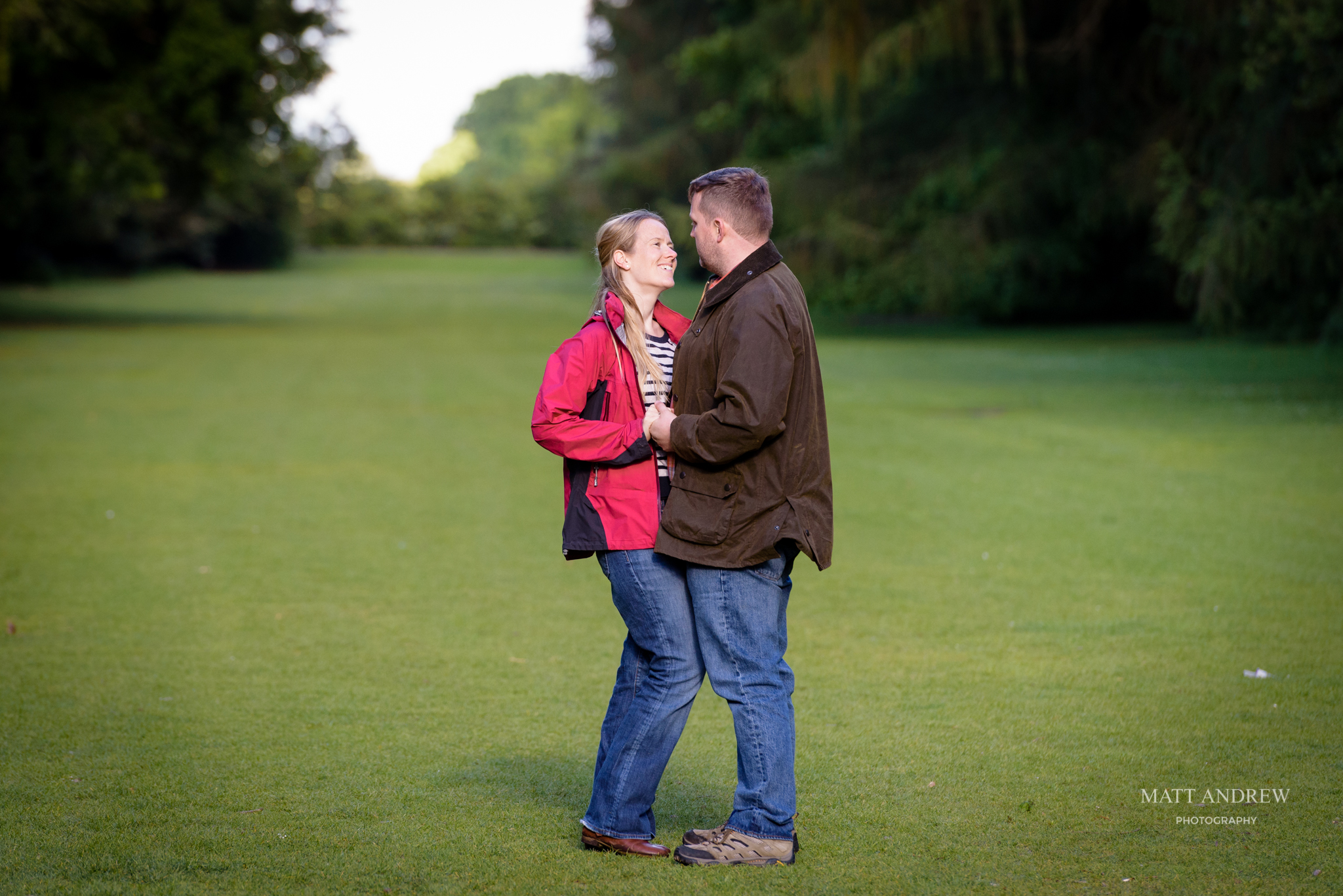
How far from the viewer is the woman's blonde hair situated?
381 centimetres

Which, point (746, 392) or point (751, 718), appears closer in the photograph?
point (746, 392)

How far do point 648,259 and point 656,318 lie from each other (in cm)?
28

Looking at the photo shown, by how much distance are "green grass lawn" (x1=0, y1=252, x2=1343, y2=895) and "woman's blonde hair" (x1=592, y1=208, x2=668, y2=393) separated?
148cm

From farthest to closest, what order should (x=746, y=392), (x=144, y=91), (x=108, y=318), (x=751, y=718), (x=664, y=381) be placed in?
(x=108, y=318)
(x=144, y=91)
(x=664, y=381)
(x=751, y=718)
(x=746, y=392)

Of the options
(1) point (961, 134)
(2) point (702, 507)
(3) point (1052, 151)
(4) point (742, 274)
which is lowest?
(2) point (702, 507)

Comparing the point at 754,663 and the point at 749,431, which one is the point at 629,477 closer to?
the point at 749,431

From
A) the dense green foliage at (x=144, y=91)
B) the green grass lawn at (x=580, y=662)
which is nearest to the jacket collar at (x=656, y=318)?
the green grass lawn at (x=580, y=662)

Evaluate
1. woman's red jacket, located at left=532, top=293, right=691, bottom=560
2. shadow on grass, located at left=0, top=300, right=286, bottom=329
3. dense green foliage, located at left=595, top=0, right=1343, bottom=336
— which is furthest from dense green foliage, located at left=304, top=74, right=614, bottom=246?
woman's red jacket, located at left=532, top=293, right=691, bottom=560

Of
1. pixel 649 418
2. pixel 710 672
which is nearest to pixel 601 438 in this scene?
pixel 649 418

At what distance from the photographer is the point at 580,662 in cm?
629

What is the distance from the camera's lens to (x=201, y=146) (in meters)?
30.2

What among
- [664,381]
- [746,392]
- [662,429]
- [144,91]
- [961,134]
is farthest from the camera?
[961,134]

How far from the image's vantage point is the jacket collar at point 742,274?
3654 millimetres

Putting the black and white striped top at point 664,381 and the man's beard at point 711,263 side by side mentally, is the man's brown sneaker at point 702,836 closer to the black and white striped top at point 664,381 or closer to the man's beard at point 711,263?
the black and white striped top at point 664,381
